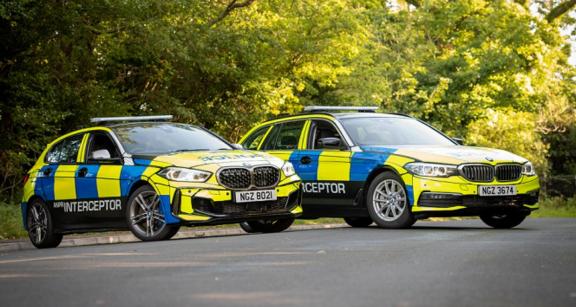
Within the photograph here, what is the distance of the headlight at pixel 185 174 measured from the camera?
1404 centimetres

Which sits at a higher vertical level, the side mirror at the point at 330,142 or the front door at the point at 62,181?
the side mirror at the point at 330,142

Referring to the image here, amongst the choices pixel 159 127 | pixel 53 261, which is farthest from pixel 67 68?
pixel 53 261

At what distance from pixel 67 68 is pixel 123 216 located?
12.9m

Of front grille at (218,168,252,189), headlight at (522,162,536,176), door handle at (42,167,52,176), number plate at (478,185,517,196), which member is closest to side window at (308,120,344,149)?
front grille at (218,168,252,189)

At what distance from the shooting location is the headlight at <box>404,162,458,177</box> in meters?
15.0

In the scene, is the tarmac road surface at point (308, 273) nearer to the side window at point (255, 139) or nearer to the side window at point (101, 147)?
the side window at point (101, 147)

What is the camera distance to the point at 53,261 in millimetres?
11617

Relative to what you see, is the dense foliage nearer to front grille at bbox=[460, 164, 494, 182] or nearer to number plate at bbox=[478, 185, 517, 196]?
front grille at bbox=[460, 164, 494, 182]

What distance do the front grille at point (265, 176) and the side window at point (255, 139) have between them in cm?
319

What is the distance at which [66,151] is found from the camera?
1593 centimetres

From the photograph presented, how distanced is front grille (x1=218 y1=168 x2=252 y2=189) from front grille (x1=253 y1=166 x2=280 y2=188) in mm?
131

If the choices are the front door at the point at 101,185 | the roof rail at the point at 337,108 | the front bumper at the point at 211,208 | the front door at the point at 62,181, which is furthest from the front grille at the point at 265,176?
the front door at the point at 62,181

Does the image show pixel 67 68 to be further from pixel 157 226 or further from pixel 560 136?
pixel 560 136

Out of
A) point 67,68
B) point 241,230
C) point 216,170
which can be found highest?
point 67,68
